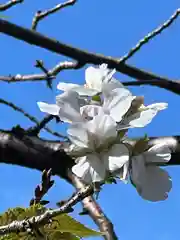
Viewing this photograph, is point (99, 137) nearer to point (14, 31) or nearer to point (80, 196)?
point (80, 196)

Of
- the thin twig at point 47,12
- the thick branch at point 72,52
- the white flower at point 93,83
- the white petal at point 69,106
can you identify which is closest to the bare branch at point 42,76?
the thick branch at point 72,52

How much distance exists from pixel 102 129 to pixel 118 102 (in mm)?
44

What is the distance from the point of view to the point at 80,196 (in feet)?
2.34

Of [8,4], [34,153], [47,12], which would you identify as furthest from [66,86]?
[47,12]

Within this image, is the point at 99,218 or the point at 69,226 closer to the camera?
the point at 69,226

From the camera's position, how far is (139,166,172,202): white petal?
72 centimetres

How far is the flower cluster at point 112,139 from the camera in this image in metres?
0.71

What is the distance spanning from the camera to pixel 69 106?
73 cm

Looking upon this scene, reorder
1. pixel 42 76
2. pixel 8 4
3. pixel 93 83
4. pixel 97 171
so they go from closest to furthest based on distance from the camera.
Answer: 1. pixel 97 171
2. pixel 93 83
3. pixel 8 4
4. pixel 42 76

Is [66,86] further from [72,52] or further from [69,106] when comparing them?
[72,52]

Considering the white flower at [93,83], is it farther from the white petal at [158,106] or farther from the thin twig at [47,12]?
the thin twig at [47,12]

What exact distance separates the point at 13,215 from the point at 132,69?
116 cm

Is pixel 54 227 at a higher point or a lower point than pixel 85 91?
lower

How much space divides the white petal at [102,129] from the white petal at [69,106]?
0.06ft
